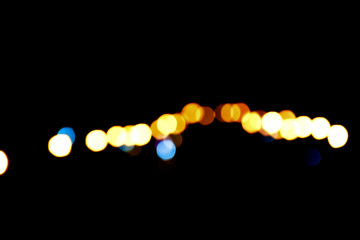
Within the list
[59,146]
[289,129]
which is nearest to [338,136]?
[289,129]

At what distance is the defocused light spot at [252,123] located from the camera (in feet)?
12.0

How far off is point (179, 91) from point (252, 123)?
882 mm

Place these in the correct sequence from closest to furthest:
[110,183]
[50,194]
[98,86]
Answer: [50,194], [110,183], [98,86]

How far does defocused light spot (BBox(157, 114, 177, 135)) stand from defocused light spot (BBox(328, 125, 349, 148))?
5.16 ft

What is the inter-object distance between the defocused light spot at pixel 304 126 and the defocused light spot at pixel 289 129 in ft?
0.12

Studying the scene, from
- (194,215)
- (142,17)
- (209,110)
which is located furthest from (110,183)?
(209,110)

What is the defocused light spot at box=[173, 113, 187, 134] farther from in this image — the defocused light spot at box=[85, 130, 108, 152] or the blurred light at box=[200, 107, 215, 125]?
the defocused light spot at box=[85, 130, 108, 152]

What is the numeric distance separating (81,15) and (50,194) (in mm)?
1487

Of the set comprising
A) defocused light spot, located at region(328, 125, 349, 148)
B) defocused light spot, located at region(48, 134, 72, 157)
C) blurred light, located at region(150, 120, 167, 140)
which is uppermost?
blurred light, located at region(150, 120, 167, 140)

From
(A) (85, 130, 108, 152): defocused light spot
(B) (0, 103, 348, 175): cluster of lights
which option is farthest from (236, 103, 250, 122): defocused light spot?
(A) (85, 130, 108, 152): defocused light spot

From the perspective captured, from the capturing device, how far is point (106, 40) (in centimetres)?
313

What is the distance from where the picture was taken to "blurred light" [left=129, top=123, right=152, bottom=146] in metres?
3.29

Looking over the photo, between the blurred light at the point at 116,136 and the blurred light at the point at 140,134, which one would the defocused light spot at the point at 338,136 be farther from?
the blurred light at the point at 116,136

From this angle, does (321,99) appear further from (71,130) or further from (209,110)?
(71,130)
